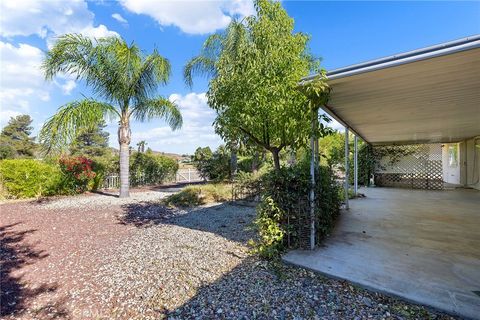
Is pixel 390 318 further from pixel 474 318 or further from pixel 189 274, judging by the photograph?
pixel 189 274

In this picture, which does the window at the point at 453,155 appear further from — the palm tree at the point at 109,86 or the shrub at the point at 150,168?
the shrub at the point at 150,168

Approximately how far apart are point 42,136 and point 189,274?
7.72m

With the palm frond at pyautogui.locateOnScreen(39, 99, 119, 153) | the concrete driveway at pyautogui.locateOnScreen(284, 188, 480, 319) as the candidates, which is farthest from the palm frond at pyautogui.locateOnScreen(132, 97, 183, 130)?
the concrete driveway at pyautogui.locateOnScreen(284, 188, 480, 319)

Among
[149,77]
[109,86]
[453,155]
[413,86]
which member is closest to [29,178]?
[109,86]

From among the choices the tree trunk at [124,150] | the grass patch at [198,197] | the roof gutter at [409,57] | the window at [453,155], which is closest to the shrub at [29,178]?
the tree trunk at [124,150]

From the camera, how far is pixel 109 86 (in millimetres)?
9906

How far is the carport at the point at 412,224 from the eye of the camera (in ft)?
8.89

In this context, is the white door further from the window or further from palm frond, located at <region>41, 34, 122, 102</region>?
palm frond, located at <region>41, 34, 122, 102</region>

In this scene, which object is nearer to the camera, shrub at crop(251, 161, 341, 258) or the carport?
the carport

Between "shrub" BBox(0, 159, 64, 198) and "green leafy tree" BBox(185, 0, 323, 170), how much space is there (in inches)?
332

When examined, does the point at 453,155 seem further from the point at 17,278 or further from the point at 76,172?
the point at 76,172

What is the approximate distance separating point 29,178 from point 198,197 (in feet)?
21.3

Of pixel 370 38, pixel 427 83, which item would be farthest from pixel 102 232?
pixel 370 38

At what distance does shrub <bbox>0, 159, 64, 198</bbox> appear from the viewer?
9234 millimetres
